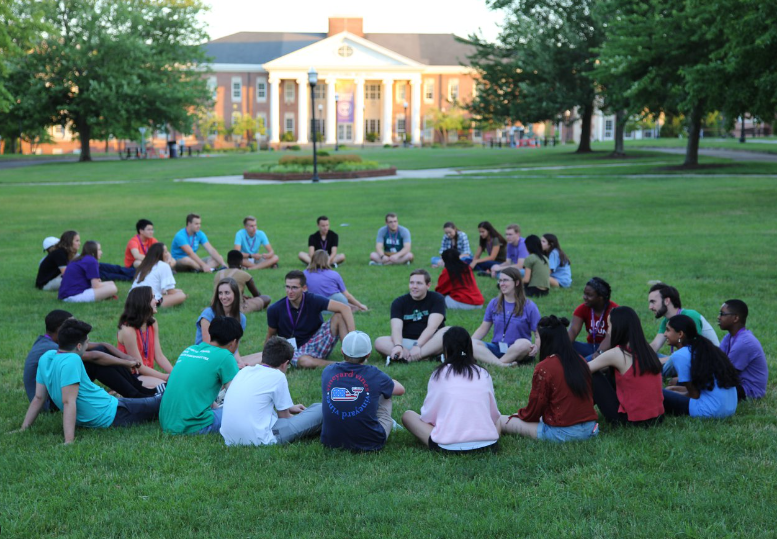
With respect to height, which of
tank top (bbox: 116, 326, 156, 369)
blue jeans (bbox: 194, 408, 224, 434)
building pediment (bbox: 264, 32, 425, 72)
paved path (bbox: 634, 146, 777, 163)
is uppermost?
building pediment (bbox: 264, 32, 425, 72)

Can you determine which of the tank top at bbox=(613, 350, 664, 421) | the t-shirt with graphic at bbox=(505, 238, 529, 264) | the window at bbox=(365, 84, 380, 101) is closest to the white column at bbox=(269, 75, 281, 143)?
the window at bbox=(365, 84, 380, 101)

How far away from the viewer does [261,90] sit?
101 metres

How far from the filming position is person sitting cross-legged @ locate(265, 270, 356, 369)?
29.8 feet

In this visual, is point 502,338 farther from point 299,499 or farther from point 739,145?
point 739,145

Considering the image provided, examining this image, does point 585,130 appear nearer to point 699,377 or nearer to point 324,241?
point 324,241

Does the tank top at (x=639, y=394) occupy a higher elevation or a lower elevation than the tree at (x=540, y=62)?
lower

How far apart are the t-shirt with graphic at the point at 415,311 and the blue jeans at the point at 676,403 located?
3057 mm

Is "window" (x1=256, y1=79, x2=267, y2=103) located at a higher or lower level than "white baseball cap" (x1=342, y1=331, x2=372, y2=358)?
higher

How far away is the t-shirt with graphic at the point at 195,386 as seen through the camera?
6.71m

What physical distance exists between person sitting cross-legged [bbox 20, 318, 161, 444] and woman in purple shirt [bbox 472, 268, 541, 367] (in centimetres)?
359

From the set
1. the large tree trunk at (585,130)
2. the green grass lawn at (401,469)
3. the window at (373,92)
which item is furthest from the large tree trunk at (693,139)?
the window at (373,92)

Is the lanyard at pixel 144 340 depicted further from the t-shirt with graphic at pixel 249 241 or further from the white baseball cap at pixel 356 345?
the t-shirt with graphic at pixel 249 241

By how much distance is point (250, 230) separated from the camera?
15.8 m

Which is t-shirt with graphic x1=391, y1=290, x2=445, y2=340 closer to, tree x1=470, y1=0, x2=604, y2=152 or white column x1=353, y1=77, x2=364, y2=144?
tree x1=470, y1=0, x2=604, y2=152
